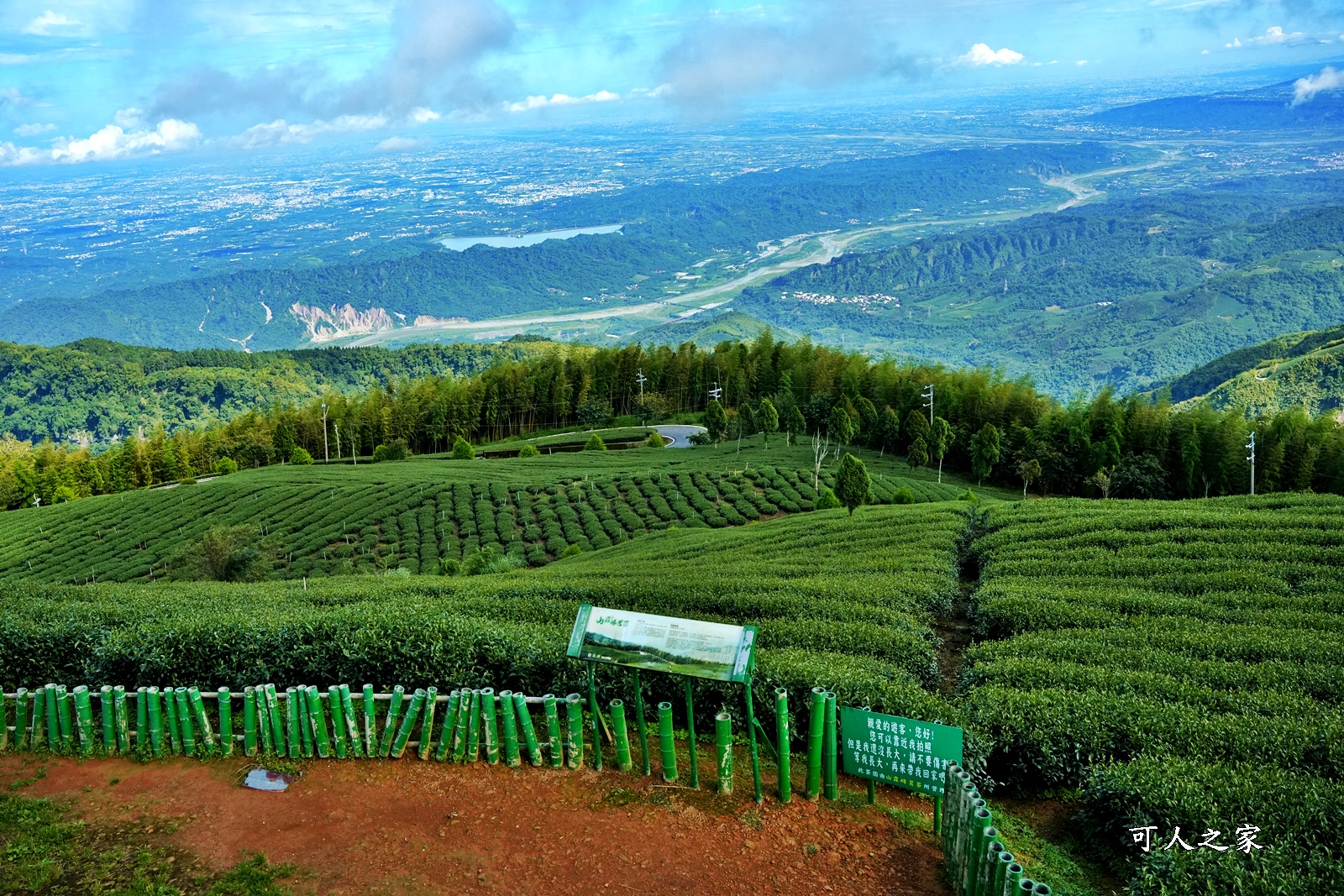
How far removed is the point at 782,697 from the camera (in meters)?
11.8

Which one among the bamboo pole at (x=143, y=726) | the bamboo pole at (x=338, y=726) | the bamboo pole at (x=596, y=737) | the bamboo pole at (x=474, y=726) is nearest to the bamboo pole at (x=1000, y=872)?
the bamboo pole at (x=596, y=737)

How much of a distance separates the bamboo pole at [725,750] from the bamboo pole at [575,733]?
6.66ft

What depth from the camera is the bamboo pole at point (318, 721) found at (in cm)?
1273

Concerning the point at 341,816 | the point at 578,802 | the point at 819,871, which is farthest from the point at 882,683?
the point at 341,816

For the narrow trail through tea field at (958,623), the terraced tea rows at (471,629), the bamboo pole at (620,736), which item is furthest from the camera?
the narrow trail through tea field at (958,623)

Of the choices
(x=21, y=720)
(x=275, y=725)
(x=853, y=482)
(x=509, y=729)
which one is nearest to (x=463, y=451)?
(x=853, y=482)

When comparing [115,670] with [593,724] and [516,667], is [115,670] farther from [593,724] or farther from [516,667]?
[593,724]

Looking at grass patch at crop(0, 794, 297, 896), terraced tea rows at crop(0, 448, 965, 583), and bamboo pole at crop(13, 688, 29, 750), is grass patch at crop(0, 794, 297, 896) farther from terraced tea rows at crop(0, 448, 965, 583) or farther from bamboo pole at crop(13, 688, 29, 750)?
terraced tea rows at crop(0, 448, 965, 583)

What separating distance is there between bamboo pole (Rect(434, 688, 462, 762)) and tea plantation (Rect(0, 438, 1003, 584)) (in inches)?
1154

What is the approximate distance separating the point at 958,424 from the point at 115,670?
207ft

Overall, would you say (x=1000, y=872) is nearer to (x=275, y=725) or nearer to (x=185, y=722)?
(x=275, y=725)

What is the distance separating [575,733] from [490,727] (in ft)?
4.00

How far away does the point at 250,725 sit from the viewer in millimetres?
12969

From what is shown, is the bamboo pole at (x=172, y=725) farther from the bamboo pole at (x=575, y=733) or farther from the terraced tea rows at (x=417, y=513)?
the terraced tea rows at (x=417, y=513)
